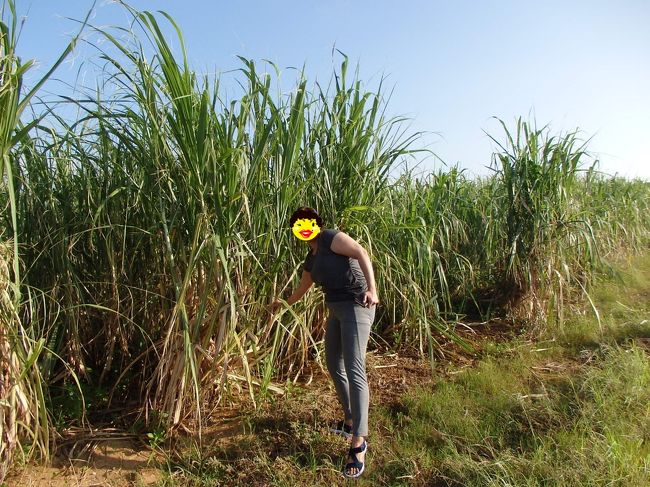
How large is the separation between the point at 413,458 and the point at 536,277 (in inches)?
91.7

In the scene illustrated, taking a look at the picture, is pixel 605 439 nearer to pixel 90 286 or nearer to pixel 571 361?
pixel 571 361

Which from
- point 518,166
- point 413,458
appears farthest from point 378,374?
point 518,166

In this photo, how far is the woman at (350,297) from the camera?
2.27 metres

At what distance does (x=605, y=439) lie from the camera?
92.1 inches

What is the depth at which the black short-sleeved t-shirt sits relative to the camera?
2.31m

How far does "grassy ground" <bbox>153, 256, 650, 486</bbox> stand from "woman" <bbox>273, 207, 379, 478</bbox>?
23cm

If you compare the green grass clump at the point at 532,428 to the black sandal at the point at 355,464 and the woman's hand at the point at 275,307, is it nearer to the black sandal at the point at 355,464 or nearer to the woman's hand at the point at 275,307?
the black sandal at the point at 355,464

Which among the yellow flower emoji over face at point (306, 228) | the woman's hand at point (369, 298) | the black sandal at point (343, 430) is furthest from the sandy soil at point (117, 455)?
the yellow flower emoji over face at point (306, 228)

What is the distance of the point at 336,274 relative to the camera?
2309 mm

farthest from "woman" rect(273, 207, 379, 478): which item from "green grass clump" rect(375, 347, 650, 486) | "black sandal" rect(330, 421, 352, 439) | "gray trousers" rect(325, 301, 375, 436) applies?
"green grass clump" rect(375, 347, 650, 486)

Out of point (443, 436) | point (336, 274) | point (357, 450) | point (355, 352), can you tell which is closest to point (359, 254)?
point (336, 274)

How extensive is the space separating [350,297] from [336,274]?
0.42ft

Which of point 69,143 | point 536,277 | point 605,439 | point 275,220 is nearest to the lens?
point 605,439

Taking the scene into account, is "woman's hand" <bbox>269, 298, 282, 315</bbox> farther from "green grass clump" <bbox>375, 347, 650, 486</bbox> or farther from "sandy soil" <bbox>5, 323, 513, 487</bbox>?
"green grass clump" <bbox>375, 347, 650, 486</bbox>
